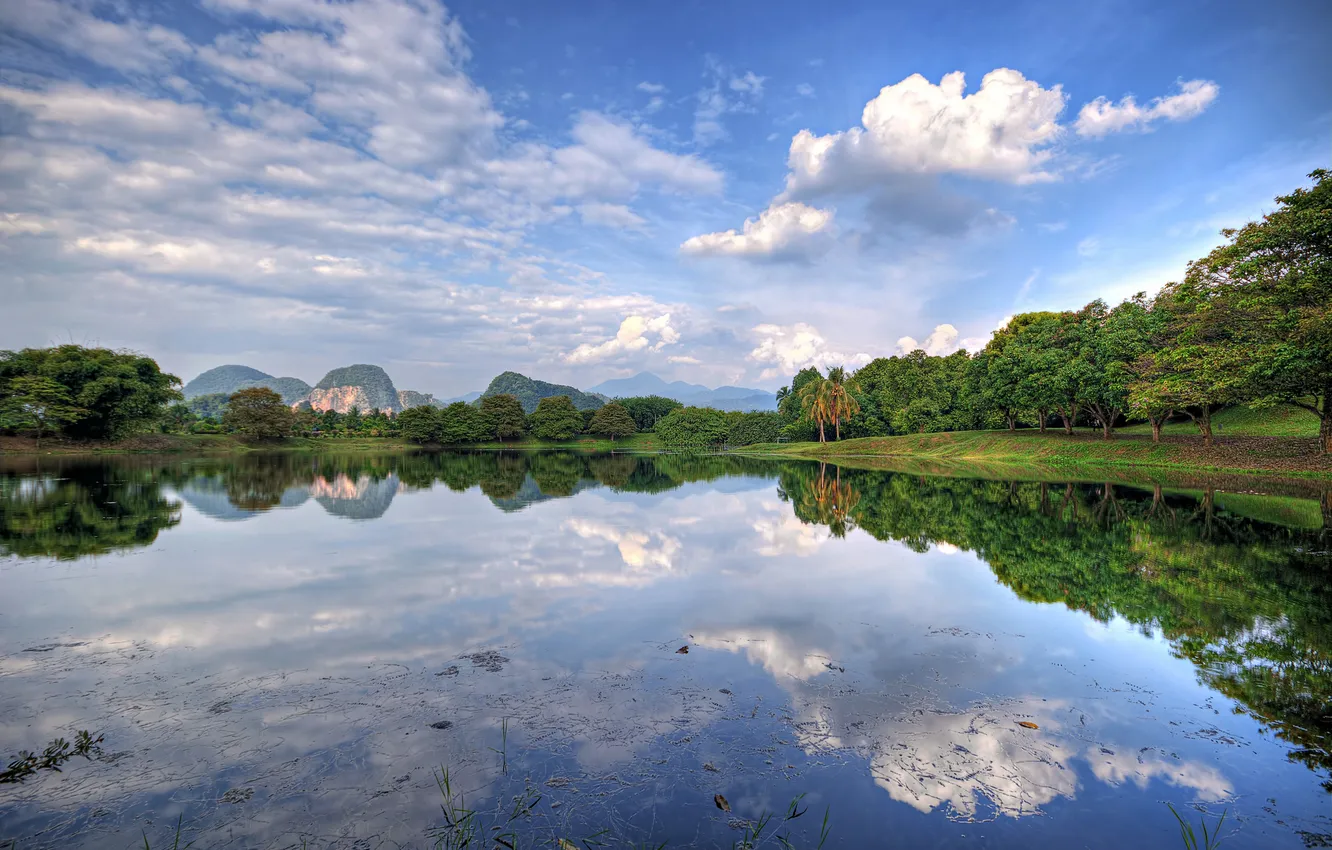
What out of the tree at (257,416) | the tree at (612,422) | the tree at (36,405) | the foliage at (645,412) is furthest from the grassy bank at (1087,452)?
the tree at (257,416)

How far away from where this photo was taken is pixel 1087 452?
44.2 metres

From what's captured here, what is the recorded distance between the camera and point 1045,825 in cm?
482

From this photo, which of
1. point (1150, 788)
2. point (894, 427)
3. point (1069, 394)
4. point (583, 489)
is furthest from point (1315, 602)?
point (894, 427)

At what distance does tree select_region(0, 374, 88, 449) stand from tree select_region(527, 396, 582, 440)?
58.0m

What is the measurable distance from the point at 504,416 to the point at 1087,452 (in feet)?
276

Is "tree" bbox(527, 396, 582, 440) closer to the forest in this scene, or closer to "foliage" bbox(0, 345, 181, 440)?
the forest

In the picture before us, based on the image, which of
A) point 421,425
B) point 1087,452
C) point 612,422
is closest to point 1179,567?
point 1087,452

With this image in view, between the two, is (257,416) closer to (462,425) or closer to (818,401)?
(462,425)

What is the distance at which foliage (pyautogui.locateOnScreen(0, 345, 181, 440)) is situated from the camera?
57406mm

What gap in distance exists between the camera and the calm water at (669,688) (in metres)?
4.91

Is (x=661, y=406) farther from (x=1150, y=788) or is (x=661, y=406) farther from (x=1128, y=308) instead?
(x=1150, y=788)

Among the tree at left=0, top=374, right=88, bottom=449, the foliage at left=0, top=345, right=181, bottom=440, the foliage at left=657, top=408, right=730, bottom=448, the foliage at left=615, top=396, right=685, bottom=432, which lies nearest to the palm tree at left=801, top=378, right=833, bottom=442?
the foliage at left=657, top=408, right=730, bottom=448

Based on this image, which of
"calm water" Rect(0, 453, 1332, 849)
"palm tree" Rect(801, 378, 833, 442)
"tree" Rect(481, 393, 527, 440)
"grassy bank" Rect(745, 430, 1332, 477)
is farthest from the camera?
"tree" Rect(481, 393, 527, 440)

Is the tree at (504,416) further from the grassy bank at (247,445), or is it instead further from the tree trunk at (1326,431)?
the tree trunk at (1326,431)
